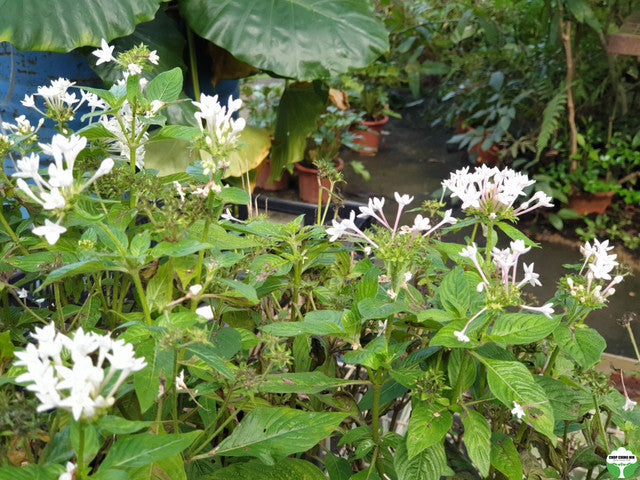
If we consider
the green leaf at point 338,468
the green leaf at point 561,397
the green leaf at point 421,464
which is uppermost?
the green leaf at point 561,397

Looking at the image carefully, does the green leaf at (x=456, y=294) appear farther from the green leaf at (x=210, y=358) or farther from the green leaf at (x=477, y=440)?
the green leaf at (x=210, y=358)

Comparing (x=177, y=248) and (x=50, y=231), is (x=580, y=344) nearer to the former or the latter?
(x=177, y=248)

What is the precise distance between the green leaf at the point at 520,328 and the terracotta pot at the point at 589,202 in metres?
2.68

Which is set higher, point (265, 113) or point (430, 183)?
point (265, 113)

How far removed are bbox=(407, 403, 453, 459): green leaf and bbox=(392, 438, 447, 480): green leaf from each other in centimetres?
3

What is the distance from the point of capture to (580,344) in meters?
0.69

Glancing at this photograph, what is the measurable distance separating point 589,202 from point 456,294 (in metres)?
2.75

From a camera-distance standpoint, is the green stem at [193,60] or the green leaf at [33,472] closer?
the green leaf at [33,472]

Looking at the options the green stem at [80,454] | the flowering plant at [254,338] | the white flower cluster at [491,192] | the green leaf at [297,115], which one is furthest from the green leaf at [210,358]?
the green leaf at [297,115]

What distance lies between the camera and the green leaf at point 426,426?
0.63 metres

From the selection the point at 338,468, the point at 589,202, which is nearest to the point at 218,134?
the point at 338,468

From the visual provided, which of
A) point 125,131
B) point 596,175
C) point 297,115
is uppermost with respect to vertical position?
point 125,131

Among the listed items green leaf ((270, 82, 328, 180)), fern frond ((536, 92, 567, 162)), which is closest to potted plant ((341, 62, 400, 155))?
fern frond ((536, 92, 567, 162))

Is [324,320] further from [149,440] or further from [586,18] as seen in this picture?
[586,18]
